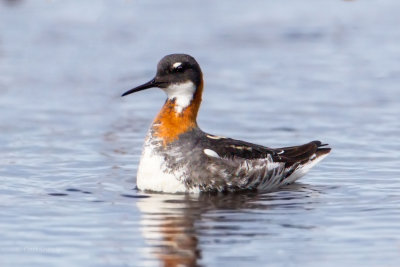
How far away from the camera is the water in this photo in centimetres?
1009

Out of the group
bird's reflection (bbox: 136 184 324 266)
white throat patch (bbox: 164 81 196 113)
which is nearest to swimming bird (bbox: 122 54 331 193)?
white throat patch (bbox: 164 81 196 113)

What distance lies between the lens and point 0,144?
50.3 ft

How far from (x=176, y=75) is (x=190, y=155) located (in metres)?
1.07

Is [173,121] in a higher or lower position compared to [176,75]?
lower

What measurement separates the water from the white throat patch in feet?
4.16

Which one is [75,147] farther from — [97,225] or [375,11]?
[375,11]

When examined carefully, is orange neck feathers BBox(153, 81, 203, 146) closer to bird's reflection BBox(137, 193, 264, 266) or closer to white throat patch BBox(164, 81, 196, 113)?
white throat patch BBox(164, 81, 196, 113)

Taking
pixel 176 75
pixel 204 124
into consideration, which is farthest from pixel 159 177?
pixel 204 124

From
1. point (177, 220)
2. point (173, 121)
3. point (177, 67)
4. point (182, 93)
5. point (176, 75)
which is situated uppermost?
point (177, 67)

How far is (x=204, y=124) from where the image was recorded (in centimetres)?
1692

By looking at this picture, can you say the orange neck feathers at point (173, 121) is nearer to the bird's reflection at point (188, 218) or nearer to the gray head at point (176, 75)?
the gray head at point (176, 75)

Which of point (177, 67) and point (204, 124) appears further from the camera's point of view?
point (204, 124)

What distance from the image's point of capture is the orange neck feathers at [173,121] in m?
12.7

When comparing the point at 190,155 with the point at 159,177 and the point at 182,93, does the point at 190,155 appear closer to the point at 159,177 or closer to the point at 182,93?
the point at 159,177
